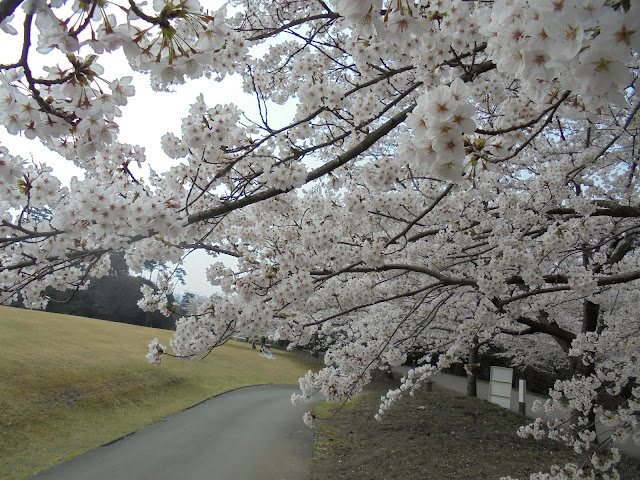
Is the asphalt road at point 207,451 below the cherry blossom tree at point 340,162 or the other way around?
below

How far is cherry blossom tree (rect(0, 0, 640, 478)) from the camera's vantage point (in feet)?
3.77

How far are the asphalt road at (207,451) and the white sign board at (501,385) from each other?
502 centimetres

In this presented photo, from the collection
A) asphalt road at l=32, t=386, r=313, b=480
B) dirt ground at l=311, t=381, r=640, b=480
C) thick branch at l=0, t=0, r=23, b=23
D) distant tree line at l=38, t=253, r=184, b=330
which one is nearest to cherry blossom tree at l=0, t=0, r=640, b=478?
thick branch at l=0, t=0, r=23, b=23

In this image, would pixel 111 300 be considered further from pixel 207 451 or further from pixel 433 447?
pixel 433 447

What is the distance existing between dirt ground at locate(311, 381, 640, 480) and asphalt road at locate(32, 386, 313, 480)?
65 cm

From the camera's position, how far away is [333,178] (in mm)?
4520

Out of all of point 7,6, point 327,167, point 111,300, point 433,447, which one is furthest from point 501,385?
point 111,300

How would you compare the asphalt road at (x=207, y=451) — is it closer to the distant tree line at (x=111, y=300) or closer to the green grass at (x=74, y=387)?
the green grass at (x=74, y=387)

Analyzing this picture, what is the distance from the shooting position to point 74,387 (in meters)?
10.0

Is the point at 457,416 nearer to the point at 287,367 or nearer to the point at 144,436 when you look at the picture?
the point at 144,436

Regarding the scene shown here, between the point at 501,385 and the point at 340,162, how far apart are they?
33.1 ft

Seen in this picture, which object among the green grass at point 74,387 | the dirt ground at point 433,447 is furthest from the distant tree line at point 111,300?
the dirt ground at point 433,447

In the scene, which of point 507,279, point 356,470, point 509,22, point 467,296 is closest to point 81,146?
point 509,22

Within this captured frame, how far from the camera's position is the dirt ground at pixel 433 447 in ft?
21.5
